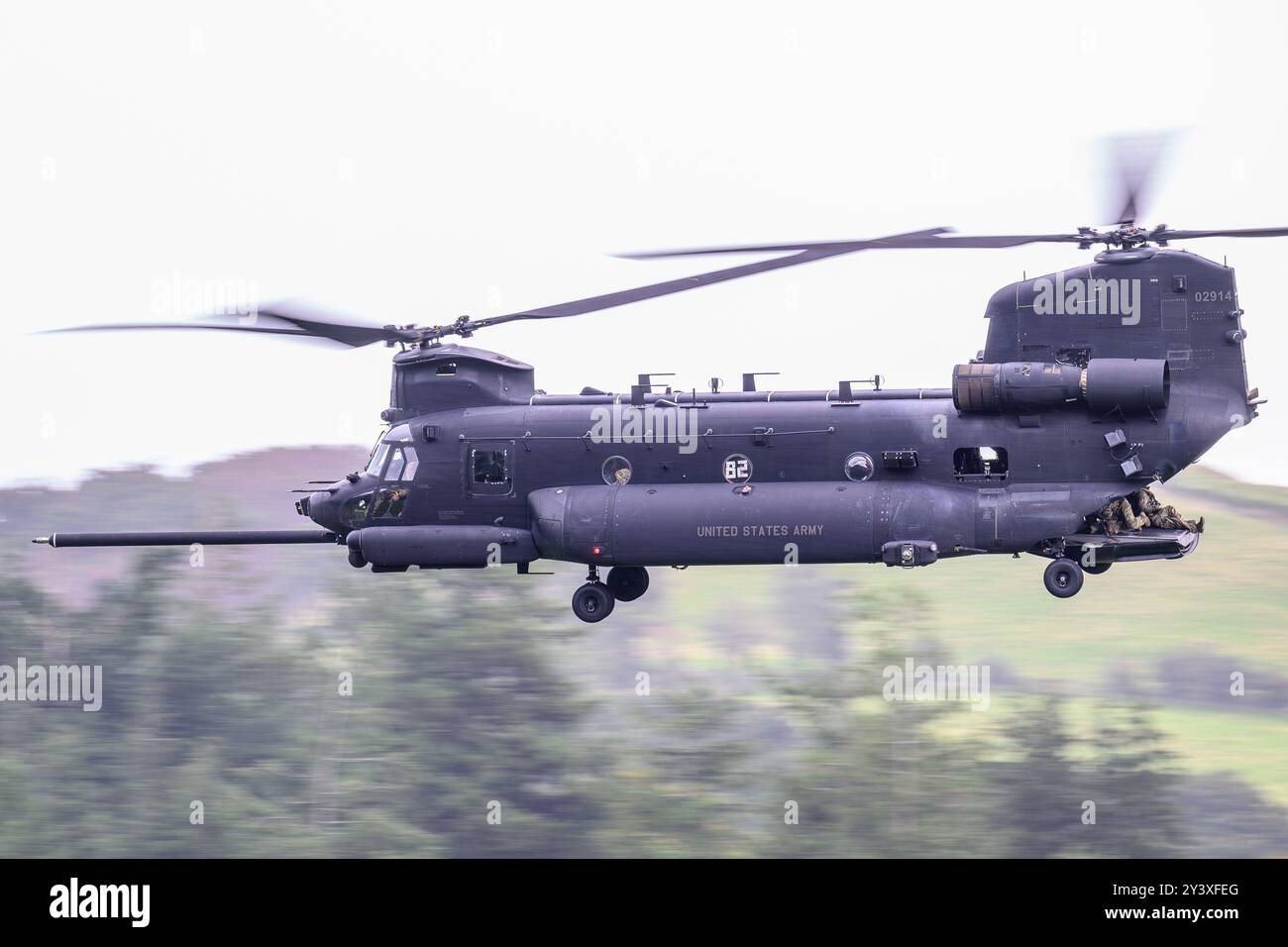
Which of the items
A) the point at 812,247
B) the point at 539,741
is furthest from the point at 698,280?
the point at 539,741

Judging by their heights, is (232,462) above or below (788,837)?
above

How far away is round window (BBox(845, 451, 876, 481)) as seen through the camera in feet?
86.1

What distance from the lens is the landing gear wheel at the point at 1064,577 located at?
83.5ft

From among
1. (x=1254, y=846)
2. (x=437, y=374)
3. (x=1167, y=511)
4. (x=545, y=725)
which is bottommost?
(x=1254, y=846)

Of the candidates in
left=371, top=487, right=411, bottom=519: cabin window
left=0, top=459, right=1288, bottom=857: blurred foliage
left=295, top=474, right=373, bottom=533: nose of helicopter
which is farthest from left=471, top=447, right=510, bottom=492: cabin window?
left=0, top=459, right=1288, bottom=857: blurred foliage

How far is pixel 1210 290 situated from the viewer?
25781 mm

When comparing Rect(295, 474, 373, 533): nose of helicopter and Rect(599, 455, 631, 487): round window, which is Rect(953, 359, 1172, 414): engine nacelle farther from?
Rect(295, 474, 373, 533): nose of helicopter

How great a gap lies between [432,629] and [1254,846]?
29917 mm

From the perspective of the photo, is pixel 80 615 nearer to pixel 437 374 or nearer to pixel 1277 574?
pixel 437 374

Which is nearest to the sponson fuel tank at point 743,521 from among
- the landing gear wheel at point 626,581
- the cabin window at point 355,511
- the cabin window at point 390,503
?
the landing gear wheel at point 626,581

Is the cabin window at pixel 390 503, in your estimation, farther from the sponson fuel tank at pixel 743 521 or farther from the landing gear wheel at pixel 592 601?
the landing gear wheel at pixel 592 601

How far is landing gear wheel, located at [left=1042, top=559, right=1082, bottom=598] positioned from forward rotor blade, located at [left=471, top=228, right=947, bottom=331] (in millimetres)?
5009

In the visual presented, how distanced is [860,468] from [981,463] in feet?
5.63
